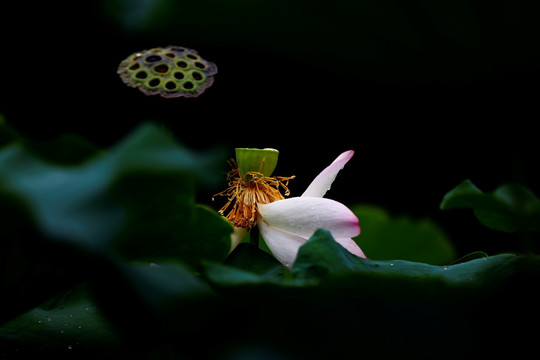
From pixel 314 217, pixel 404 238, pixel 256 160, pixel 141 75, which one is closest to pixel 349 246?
pixel 314 217

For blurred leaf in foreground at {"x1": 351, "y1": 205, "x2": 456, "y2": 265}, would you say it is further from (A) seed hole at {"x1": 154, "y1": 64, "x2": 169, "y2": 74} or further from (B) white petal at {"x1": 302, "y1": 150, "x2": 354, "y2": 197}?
(A) seed hole at {"x1": 154, "y1": 64, "x2": 169, "y2": 74}

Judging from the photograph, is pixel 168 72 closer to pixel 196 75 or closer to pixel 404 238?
pixel 196 75

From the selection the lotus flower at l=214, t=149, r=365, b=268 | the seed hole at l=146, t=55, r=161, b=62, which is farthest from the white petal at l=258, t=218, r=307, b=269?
the seed hole at l=146, t=55, r=161, b=62

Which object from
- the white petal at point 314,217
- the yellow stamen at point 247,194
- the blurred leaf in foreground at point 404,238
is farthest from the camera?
the blurred leaf in foreground at point 404,238

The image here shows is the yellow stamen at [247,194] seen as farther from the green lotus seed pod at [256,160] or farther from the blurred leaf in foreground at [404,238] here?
the blurred leaf in foreground at [404,238]

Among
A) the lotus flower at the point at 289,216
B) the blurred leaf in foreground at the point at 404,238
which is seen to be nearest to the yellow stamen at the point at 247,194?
the lotus flower at the point at 289,216

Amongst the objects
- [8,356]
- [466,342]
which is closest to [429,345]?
[466,342]

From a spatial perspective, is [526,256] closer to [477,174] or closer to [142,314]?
[142,314]
